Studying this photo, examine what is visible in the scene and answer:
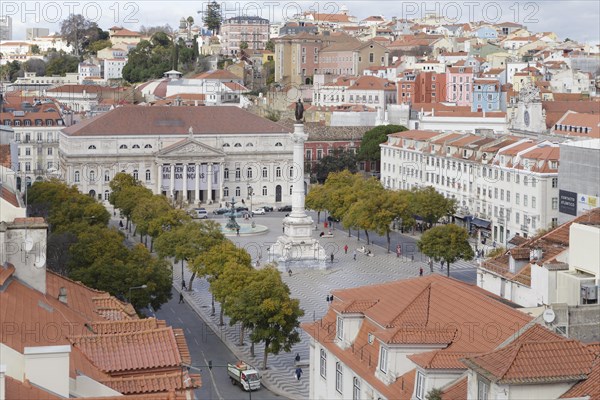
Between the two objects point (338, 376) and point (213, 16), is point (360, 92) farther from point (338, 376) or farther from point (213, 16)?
point (338, 376)

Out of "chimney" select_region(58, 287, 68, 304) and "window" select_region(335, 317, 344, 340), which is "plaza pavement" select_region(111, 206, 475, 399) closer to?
"window" select_region(335, 317, 344, 340)

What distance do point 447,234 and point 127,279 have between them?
19180 mm

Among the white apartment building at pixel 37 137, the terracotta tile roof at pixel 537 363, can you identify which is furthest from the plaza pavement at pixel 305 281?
the white apartment building at pixel 37 137

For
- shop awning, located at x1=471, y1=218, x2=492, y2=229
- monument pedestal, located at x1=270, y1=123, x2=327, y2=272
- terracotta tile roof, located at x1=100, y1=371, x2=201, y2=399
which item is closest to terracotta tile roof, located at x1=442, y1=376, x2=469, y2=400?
terracotta tile roof, located at x1=100, y1=371, x2=201, y2=399

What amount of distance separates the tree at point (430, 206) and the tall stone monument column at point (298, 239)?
821 cm

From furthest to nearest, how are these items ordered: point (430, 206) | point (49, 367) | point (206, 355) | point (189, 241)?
point (430, 206), point (189, 241), point (206, 355), point (49, 367)

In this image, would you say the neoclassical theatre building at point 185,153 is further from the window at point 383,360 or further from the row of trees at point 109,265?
the window at point 383,360

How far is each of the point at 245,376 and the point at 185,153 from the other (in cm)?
4999

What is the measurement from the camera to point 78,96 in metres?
115

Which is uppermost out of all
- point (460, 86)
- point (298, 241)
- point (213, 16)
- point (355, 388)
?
point (213, 16)

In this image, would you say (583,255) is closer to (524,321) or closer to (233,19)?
(524,321)

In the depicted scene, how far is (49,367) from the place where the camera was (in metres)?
13.2

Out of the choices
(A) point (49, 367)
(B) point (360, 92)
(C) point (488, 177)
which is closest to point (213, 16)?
(B) point (360, 92)

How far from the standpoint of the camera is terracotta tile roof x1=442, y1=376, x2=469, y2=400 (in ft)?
55.8
